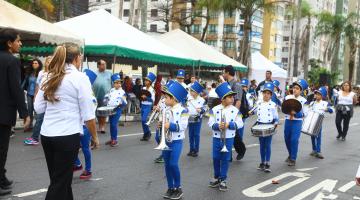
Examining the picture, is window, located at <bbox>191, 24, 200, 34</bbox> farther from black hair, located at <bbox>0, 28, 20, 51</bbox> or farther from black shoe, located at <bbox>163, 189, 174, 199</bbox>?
black hair, located at <bbox>0, 28, 20, 51</bbox>

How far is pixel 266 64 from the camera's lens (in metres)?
35.4

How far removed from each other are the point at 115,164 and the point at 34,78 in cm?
453

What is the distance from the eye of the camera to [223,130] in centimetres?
719

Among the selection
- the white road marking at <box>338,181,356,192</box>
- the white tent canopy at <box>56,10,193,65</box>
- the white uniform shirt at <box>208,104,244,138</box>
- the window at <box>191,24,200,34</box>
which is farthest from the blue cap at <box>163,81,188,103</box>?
the window at <box>191,24,200,34</box>

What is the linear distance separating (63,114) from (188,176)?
13.6ft

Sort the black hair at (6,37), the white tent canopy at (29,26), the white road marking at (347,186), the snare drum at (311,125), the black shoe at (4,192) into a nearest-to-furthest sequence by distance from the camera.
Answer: the black hair at (6,37), the black shoe at (4,192), the white road marking at (347,186), the snare drum at (311,125), the white tent canopy at (29,26)

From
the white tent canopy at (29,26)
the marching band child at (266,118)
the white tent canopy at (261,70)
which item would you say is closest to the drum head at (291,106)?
the marching band child at (266,118)

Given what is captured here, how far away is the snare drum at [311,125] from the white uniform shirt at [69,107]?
24.0 ft

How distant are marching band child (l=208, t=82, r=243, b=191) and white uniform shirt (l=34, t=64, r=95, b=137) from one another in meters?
3.10

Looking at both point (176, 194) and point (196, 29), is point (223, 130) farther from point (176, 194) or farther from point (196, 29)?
point (196, 29)

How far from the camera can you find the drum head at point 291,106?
31.4 ft

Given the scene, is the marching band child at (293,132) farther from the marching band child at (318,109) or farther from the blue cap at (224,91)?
the blue cap at (224,91)

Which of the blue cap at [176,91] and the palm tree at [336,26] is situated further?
the palm tree at [336,26]

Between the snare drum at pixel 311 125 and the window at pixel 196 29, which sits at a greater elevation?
the window at pixel 196 29
